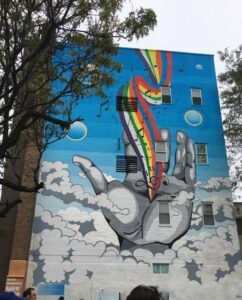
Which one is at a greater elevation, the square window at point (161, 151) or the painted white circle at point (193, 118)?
the painted white circle at point (193, 118)

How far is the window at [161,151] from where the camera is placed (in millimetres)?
20594

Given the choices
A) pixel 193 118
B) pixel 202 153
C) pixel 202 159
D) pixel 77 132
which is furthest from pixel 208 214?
pixel 77 132

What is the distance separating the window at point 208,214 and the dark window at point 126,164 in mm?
4143

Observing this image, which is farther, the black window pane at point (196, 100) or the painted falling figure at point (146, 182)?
the black window pane at point (196, 100)

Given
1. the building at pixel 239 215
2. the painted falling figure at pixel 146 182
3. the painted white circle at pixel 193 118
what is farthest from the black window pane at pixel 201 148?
the building at pixel 239 215

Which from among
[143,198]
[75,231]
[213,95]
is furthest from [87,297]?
[213,95]

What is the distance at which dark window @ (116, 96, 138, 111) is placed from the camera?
2153cm

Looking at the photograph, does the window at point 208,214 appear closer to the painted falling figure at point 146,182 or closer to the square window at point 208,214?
the square window at point 208,214

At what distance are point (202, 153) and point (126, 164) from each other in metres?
4.42

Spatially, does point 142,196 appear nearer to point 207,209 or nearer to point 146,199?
point 146,199

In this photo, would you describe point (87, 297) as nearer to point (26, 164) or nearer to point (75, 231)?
point (75, 231)

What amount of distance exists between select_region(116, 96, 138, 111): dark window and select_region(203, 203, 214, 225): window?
6.69 metres

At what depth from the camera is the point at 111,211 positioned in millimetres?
18844

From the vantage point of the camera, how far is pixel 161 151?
20.8m
